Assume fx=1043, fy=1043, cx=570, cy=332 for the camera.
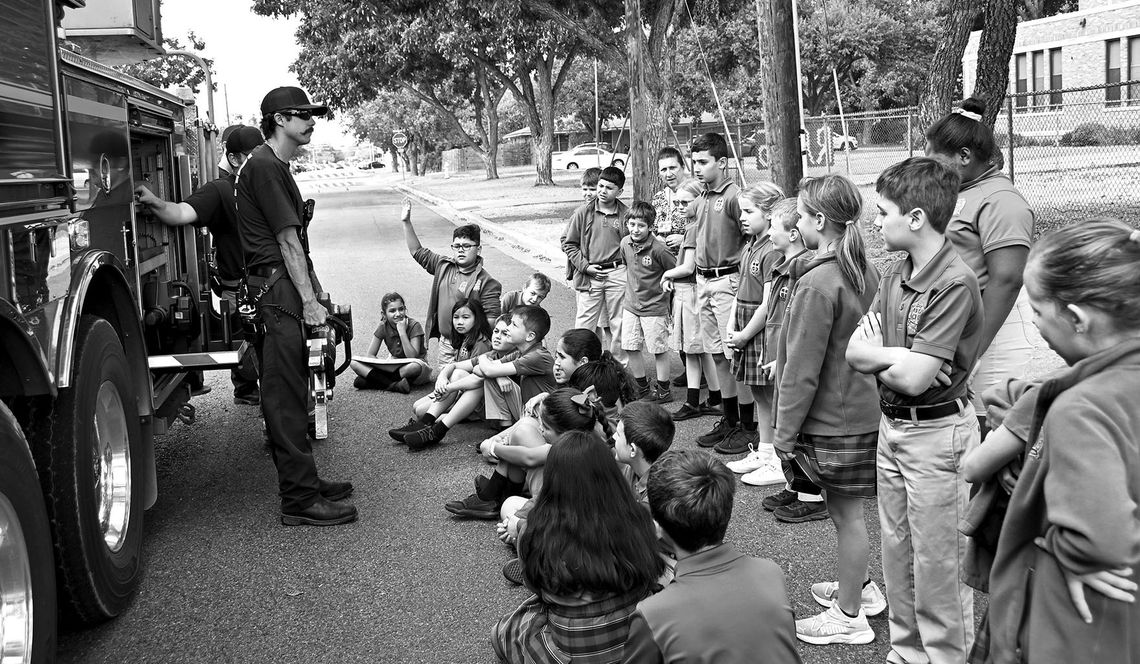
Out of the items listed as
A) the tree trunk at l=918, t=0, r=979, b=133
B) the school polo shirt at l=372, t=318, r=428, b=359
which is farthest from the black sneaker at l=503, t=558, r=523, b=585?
the tree trunk at l=918, t=0, r=979, b=133

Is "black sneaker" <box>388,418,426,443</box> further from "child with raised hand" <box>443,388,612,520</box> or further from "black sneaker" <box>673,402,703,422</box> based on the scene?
"black sneaker" <box>673,402,703,422</box>

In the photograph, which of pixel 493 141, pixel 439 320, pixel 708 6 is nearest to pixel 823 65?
pixel 493 141

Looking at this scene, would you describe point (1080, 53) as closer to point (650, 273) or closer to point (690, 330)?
point (650, 273)

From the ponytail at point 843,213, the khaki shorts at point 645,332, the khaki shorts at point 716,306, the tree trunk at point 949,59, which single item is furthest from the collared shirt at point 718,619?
the tree trunk at point 949,59

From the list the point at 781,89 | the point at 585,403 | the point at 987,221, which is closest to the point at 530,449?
the point at 585,403

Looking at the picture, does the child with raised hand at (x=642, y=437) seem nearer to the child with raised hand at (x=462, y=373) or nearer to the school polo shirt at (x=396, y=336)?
the child with raised hand at (x=462, y=373)

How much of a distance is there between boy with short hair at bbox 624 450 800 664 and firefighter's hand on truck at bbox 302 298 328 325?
2.90m

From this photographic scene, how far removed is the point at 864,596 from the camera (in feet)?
13.8

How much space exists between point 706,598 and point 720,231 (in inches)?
173

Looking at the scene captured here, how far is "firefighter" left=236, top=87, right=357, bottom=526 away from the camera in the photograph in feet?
17.5

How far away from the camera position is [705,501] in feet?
9.54

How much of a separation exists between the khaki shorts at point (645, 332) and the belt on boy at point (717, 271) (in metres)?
0.82

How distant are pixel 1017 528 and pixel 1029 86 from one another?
44762 millimetres

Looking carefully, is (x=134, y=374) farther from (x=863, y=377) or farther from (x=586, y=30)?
(x=586, y=30)
